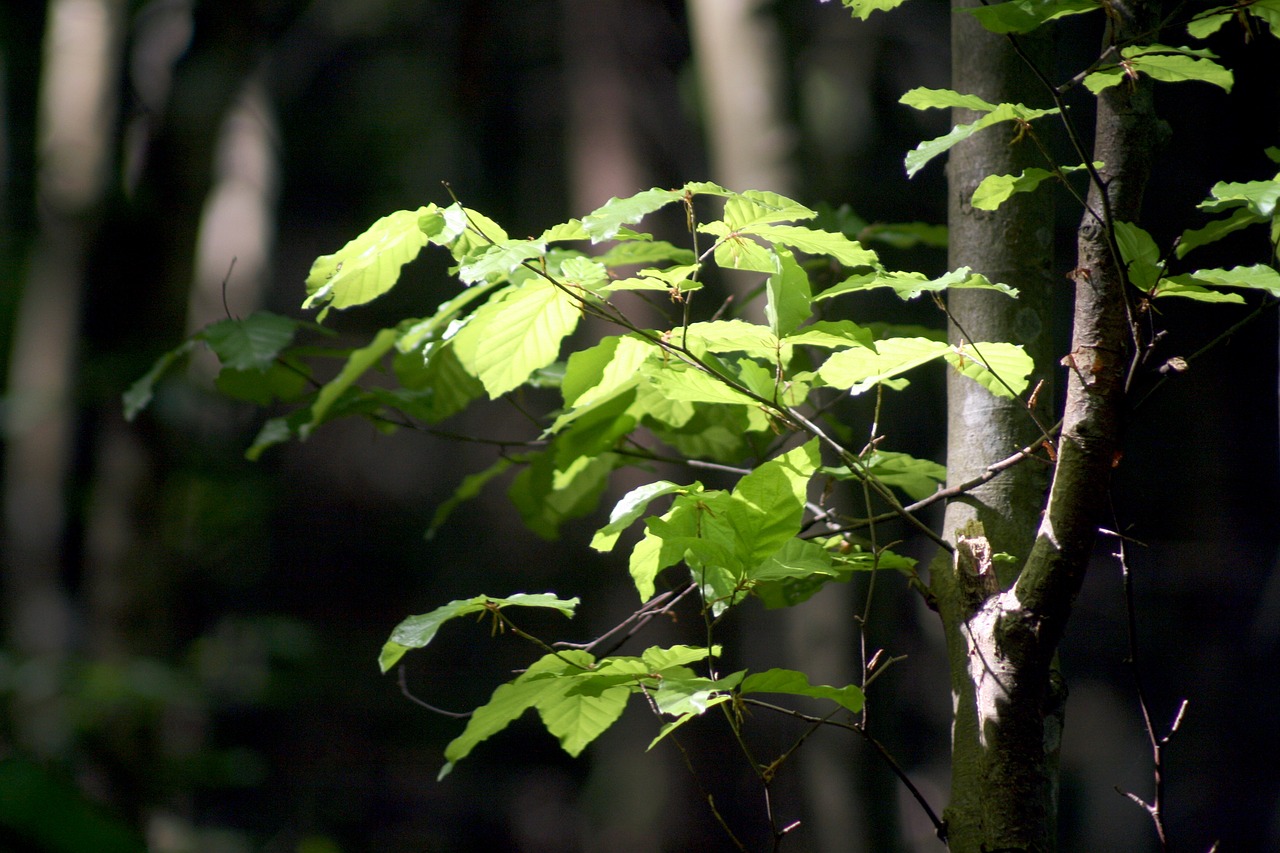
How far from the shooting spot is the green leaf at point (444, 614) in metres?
0.56

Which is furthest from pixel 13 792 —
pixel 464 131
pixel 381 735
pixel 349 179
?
pixel 349 179

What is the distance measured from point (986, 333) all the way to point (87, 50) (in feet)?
8.50

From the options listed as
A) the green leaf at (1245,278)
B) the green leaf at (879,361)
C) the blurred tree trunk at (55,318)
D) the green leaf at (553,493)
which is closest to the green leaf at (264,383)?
the green leaf at (553,493)

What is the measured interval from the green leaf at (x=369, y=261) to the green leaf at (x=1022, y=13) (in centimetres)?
35

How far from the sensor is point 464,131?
509cm

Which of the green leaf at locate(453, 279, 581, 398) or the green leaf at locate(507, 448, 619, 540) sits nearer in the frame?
the green leaf at locate(453, 279, 581, 398)

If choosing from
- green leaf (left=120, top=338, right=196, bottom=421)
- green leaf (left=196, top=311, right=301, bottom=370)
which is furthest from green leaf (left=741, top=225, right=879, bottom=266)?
green leaf (left=120, top=338, right=196, bottom=421)

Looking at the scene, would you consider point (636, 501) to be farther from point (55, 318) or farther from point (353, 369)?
point (55, 318)

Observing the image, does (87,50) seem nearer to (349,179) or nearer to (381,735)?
(349,179)

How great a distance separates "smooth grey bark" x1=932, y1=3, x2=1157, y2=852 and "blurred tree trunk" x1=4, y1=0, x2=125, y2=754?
2326mm

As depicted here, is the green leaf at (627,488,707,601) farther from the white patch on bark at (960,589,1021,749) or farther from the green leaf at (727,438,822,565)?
the white patch on bark at (960,589,1021,749)

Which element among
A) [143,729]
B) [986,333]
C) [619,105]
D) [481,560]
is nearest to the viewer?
[986,333]

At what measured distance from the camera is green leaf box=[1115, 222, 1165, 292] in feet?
1.73

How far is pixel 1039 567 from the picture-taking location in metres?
0.55
